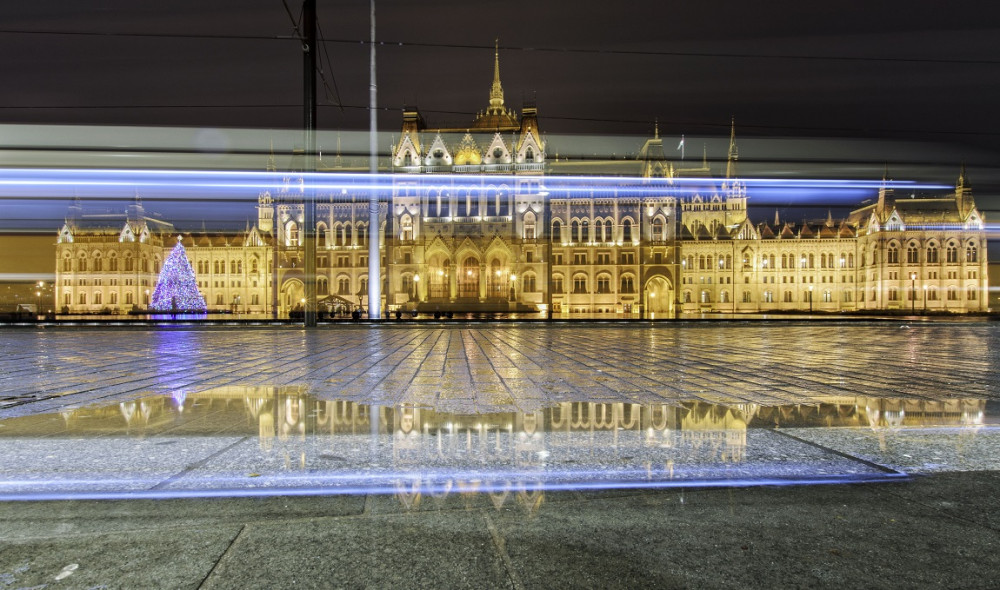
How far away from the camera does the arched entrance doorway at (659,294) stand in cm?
6144

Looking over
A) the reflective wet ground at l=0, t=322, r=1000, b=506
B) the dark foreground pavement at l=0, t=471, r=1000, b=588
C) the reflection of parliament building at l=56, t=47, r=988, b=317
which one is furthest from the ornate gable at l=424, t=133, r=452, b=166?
the dark foreground pavement at l=0, t=471, r=1000, b=588

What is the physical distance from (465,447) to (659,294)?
A: 60.9 meters

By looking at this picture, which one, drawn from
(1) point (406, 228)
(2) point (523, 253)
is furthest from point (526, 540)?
(1) point (406, 228)

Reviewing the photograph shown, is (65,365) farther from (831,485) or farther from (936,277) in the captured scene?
(936,277)

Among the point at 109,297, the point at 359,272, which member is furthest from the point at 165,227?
the point at 359,272

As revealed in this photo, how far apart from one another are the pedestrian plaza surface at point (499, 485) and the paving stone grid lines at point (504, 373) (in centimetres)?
9

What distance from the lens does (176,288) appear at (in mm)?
34844

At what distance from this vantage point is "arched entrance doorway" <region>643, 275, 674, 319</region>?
6144 centimetres

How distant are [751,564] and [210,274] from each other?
7692 centimetres

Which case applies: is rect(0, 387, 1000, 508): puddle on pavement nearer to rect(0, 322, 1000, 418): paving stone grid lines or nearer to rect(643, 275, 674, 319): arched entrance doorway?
rect(0, 322, 1000, 418): paving stone grid lines

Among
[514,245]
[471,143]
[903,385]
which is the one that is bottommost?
[903,385]

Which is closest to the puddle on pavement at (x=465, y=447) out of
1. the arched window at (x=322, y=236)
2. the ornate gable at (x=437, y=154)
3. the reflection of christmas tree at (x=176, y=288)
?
the reflection of christmas tree at (x=176, y=288)

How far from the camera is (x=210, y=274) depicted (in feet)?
230

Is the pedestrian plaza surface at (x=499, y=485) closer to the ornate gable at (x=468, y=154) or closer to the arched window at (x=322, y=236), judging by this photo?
the ornate gable at (x=468, y=154)
